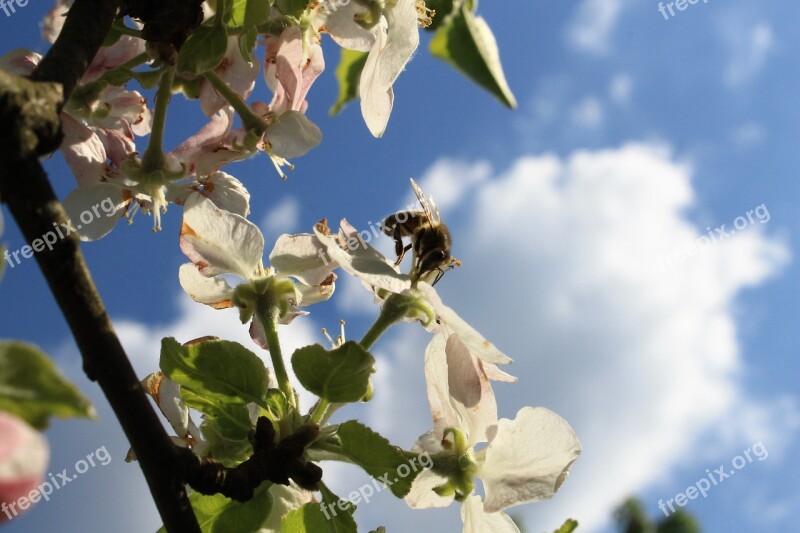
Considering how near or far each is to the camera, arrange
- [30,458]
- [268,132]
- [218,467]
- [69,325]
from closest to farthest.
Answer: [30,458], [69,325], [218,467], [268,132]

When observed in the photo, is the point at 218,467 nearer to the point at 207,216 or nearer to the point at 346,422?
the point at 346,422

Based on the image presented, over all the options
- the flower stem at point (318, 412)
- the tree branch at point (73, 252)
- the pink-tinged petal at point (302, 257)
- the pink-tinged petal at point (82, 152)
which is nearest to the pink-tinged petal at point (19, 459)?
the tree branch at point (73, 252)

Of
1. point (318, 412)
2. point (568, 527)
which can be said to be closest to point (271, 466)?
point (318, 412)

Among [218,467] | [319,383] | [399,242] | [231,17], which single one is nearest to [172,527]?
[218,467]

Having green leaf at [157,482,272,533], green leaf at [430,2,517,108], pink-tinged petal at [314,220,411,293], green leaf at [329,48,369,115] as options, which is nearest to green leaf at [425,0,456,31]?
green leaf at [430,2,517,108]

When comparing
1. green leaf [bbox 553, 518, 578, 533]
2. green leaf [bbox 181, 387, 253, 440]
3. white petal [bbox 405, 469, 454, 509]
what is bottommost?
green leaf [bbox 553, 518, 578, 533]

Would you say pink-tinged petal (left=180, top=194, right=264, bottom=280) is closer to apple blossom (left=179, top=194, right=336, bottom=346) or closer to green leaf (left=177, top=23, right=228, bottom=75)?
apple blossom (left=179, top=194, right=336, bottom=346)

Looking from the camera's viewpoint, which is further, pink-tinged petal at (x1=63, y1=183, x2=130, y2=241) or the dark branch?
pink-tinged petal at (x1=63, y1=183, x2=130, y2=241)

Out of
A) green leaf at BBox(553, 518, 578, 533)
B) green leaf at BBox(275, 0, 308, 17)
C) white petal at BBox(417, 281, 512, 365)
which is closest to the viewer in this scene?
green leaf at BBox(553, 518, 578, 533)
